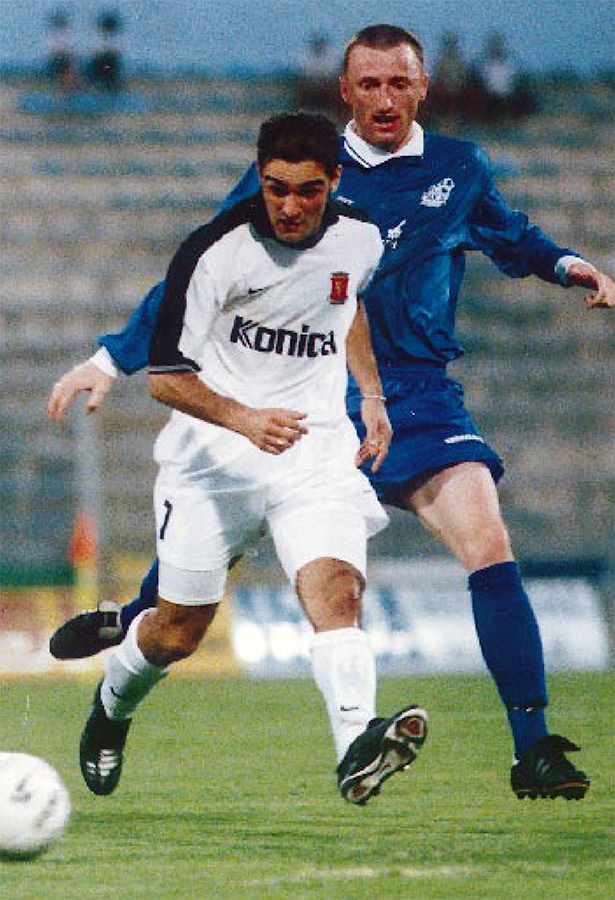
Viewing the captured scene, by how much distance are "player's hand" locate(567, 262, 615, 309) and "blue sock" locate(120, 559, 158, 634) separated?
4.71 ft

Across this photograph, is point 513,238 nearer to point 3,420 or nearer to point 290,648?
point 290,648

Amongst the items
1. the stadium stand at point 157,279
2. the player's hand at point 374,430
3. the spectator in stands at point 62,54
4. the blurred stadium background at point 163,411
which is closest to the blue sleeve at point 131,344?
the player's hand at point 374,430

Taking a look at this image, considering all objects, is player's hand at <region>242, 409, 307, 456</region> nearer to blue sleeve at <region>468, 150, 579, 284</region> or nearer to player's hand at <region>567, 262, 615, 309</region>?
player's hand at <region>567, 262, 615, 309</region>

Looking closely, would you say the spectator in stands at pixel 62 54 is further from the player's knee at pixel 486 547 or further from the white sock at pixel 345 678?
the white sock at pixel 345 678

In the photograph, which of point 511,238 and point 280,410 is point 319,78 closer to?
point 511,238

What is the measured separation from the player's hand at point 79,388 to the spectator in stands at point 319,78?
13.0 meters

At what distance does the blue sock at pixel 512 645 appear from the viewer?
18.6 ft

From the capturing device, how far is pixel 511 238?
6.20 meters

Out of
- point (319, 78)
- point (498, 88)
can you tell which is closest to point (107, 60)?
point (319, 78)

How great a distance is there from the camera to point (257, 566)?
13.9m

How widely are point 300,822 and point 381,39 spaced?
7.09ft

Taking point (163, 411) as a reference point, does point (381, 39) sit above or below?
above

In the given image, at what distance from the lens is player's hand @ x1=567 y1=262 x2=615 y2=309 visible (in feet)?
18.8

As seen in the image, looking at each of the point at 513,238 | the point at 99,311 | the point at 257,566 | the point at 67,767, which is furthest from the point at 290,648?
the point at 513,238
